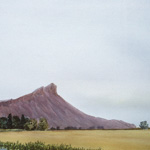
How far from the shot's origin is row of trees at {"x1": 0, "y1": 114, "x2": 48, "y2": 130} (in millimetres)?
46694

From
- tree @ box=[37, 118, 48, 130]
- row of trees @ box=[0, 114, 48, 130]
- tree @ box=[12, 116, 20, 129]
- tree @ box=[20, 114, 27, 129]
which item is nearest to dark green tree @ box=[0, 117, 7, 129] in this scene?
row of trees @ box=[0, 114, 48, 130]

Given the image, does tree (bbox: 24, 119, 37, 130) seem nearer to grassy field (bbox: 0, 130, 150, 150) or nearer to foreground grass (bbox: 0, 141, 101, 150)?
grassy field (bbox: 0, 130, 150, 150)

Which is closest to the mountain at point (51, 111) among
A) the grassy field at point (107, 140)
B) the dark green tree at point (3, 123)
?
the dark green tree at point (3, 123)

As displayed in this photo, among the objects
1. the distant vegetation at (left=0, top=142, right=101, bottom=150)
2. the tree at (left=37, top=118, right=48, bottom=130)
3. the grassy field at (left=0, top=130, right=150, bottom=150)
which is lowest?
the distant vegetation at (left=0, top=142, right=101, bottom=150)

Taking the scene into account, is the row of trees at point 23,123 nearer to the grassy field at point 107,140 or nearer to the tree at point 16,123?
the tree at point 16,123

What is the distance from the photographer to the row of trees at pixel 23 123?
46.7 meters

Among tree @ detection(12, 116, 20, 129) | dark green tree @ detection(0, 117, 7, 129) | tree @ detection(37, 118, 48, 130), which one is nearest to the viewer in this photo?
tree @ detection(37, 118, 48, 130)

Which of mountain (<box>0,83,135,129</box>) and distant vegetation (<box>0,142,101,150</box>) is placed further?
mountain (<box>0,83,135,129</box>)

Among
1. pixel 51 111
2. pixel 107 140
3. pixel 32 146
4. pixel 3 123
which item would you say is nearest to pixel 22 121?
pixel 3 123

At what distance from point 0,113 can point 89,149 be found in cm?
5805

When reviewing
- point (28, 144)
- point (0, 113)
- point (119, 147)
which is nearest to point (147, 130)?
point (119, 147)

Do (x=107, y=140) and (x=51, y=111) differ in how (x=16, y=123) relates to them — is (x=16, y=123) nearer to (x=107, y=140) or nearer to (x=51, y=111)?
(x=51, y=111)

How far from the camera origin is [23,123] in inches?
2040

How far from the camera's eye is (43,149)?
24.2 m
